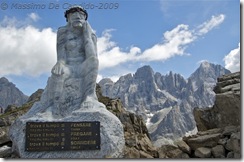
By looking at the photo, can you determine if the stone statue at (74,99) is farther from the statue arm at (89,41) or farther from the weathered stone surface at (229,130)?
the weathered stone surface at (229,130)

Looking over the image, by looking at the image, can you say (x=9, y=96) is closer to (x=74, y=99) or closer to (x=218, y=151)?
(x=74, y=99)

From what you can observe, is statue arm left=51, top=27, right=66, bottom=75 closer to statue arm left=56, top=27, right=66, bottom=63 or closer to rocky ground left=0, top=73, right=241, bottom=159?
statue arm left=56, top=27, right=66, bottom=63

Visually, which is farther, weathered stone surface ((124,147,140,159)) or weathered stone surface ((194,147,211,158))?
weathered stone surface ((124,147,140,159))

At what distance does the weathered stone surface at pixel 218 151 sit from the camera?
1431 cm

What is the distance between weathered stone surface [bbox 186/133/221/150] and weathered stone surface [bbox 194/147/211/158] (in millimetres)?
242

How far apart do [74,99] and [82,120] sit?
1.21 meters

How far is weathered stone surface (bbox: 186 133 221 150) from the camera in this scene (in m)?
14.9

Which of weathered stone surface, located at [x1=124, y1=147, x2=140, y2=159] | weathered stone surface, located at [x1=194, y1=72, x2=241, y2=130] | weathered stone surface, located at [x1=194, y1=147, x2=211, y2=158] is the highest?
weathered stone surface, located at [x1=194, y1=72, x2=241, y2=130]

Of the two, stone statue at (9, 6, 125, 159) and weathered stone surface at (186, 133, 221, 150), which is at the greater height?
stone statue at (9, 6, 125, 159)

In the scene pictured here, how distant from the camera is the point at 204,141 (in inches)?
594

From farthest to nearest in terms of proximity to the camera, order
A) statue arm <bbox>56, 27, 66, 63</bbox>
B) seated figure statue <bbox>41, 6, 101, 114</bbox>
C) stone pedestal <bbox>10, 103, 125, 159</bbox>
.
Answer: statue arm <bbox>56, 27, 66, 63</bbox> → seated figure statue <bbox>41, 6, 101, 114</bbox> → stone pedestal <bbox>10, 103, 125, 159</bbox>

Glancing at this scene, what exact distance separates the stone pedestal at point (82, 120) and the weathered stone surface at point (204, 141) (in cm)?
499

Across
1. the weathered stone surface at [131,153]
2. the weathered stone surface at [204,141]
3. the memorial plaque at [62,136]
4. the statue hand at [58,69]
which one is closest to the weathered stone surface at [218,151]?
the weathered stone surface at [204,141]

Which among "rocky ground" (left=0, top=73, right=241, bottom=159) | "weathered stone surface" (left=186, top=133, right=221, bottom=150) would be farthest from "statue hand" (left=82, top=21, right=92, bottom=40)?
"weathered stone surface" (left=186, top=133, right=221, bottom=150)
